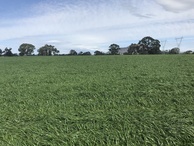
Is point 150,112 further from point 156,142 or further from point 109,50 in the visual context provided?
point 109,50

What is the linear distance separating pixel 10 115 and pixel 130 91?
3185mm

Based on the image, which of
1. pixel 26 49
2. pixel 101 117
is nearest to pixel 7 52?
pixel 26 49

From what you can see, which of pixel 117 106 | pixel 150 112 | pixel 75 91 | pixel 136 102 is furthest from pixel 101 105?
pixel 75 91

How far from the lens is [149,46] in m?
72.1

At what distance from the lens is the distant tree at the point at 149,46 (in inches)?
2795

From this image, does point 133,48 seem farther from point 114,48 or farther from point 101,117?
point 101,117

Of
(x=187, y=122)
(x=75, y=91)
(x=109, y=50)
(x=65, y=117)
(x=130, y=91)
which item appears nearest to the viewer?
(x=187, y=122)

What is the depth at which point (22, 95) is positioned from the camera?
6.92m

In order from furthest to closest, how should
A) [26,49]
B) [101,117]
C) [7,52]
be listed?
[26,49] < [7,52] < [101,117]

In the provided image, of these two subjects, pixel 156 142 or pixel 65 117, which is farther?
pixel 65 117

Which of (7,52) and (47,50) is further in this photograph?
(47,50)

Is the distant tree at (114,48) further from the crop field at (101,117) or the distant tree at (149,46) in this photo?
the crop field at (101,117)

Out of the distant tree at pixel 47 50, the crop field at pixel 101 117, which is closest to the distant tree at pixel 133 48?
the distant tree at pixel 47 50

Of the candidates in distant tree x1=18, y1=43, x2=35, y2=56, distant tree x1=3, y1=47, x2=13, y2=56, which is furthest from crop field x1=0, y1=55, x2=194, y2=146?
distant tree x1=18, y1=43, x2=35, y2=56
